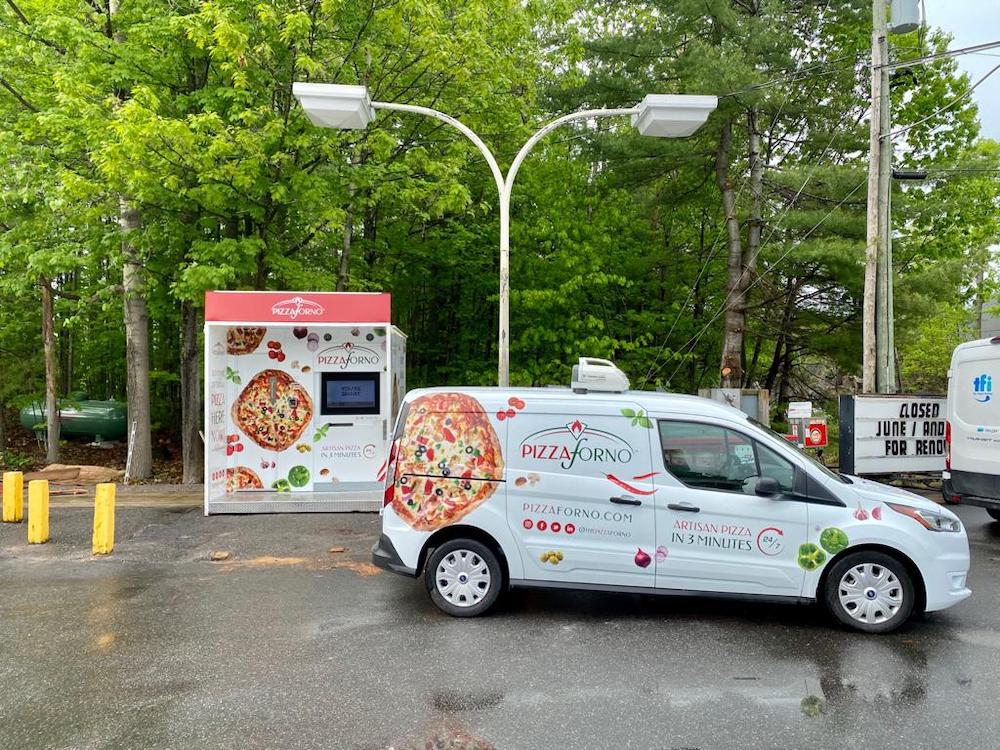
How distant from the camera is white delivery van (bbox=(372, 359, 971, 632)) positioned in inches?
209

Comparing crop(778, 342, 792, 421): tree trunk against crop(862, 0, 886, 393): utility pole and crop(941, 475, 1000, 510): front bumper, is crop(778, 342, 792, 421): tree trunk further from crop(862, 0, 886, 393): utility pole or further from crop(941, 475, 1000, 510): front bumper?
crop(941, 475, 1000, 510): front bumper

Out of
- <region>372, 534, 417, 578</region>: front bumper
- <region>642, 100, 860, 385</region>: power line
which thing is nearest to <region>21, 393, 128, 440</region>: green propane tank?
<region>642, 100, 860, 385</region>: power line

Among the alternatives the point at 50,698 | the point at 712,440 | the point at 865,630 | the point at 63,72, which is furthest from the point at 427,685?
the point at 63,72

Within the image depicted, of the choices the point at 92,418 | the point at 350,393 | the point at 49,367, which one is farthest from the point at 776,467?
the point at 92,418

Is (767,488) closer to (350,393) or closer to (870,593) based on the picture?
(870,593)

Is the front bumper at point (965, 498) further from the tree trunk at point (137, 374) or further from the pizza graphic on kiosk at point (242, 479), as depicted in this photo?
the tree trunk at point (137, 374)

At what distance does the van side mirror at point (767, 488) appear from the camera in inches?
209

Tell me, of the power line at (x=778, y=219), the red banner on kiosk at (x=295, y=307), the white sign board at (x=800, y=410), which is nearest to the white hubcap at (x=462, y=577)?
the red banner on kiosk at (x=295, y=307)

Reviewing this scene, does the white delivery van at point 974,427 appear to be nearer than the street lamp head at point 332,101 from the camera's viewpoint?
No

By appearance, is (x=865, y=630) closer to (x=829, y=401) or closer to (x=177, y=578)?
(x=177, y=578)

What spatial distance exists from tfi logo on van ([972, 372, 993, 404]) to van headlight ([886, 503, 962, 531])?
4.02 m

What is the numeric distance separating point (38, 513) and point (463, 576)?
5.60m

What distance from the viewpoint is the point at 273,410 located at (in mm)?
10633

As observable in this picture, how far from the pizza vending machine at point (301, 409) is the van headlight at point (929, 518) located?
6.84m
